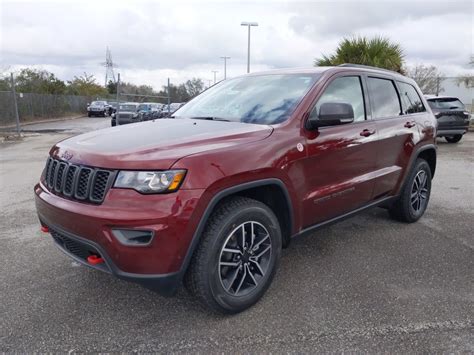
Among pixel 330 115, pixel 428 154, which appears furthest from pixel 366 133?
pixel 428 154

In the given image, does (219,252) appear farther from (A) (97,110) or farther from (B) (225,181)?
(A) (97,110)

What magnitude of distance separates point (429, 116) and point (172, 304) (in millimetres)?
3847

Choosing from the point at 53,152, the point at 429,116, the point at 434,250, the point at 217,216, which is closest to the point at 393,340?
the point at 217,216

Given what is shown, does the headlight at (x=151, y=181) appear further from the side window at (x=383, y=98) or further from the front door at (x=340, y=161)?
the side window at (x=383, y=98)

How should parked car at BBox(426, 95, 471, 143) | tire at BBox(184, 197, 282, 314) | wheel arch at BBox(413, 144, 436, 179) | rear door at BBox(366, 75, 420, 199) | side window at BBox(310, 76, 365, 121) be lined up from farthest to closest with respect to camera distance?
1. parked car at BBox(426, 95, 471, 143)
2. wheel arch at BBox(413, 144, 436, 179)
3. rear door at BBox(366, 75, 420, 199)
4. side window at BBox(310, 76, 365, 121)
5. tire at BBox(184, 197, 282, 314)

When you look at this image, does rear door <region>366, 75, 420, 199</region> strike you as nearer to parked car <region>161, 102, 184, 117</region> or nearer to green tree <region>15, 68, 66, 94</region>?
parked car <region>161, 102, 184, 117</region>

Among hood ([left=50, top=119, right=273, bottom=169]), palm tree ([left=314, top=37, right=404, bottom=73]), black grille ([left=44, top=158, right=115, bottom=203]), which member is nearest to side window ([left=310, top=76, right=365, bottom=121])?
hood ([left=50, top=119, right=273, bottom=169])

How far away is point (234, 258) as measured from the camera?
2.87 metres

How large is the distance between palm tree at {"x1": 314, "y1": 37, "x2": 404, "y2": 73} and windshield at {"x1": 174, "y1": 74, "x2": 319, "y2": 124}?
1005 cm

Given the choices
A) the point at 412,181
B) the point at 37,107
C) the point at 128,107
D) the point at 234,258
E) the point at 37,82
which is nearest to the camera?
the point at 234,258

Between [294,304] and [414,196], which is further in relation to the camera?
[414,196]

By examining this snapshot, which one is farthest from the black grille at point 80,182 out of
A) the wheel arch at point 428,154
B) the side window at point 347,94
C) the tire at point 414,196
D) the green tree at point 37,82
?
the green tree at point 37,82

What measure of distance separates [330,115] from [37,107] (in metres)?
27.6

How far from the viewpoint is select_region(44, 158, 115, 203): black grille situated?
2.49 metres
